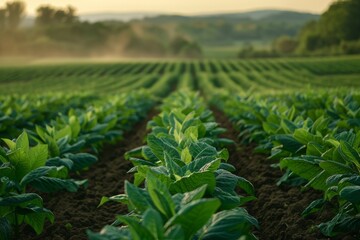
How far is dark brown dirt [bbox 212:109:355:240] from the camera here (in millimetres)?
3340

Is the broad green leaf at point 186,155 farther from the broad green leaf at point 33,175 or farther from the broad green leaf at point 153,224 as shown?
the broad green leaf at point 153,224

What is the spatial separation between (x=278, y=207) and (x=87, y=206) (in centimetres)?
202

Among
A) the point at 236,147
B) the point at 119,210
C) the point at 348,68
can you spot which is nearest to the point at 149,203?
the point at 119,210

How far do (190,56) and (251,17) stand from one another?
108641 millimetres

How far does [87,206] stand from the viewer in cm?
445

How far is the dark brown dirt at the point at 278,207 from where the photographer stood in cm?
334

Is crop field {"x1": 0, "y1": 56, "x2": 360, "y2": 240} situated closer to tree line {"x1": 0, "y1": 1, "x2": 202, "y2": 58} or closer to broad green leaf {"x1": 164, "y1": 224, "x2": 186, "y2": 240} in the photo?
broad green leaf {"x1": 164, "y1": 224, "x2": 186, "y2": 240}

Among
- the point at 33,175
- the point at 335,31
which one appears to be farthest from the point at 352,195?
the point at 335,31

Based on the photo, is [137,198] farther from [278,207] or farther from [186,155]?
[278,207]

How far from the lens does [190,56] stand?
296ft

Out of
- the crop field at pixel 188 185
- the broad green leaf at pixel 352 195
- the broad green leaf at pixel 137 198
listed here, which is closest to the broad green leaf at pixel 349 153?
the crop field at pixel 188 185

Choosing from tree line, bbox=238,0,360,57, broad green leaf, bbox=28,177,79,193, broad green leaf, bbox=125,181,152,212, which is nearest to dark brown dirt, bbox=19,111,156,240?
broad green leaf, bbox=28,177,79,193

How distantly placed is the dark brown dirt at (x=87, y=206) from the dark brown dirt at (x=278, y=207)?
1.47 meters

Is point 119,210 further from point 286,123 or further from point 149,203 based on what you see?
point 149,203
